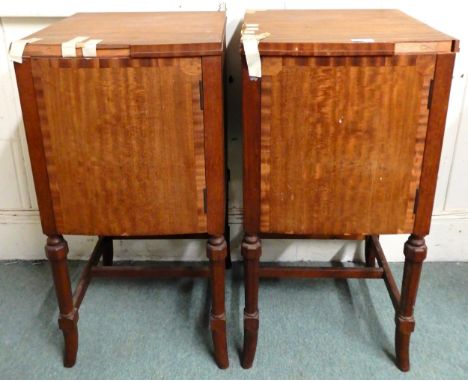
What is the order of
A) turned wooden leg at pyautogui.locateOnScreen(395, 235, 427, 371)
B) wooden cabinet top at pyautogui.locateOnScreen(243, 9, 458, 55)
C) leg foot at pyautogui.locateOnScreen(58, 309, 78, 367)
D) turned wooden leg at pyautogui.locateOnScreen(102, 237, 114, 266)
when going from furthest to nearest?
turned wooden leg at pyautogui.locateOnScreen(102, 237, 114, 266) → leg foot at pyautogui.locateOnScreen(58, 309, 78, 367) → turned wooden leg at pyautogui.locateOnScreen(395, 235, 427, 371) → wooden cabinet top at pyautogui.locateOnScreen(243, 9, 458, 55)

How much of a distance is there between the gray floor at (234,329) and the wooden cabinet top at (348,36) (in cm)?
76

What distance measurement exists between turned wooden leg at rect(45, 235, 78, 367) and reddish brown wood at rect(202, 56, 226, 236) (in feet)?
1.12

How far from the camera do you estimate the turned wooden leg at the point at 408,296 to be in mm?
1161

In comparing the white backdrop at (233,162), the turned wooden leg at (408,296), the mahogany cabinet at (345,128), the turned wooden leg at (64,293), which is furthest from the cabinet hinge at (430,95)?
the turned wooden leg at (64,293)

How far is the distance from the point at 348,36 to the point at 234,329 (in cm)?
81

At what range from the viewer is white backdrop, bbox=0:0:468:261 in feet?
4.69

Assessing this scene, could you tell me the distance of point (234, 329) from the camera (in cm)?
142

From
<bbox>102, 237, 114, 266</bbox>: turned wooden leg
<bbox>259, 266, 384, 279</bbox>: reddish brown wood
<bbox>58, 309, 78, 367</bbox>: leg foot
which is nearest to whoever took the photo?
<bbox>58, 309, 78, 367</bbox>: leg foot

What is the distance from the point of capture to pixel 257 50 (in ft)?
3.18

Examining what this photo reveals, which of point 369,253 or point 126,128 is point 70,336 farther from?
point 369,253

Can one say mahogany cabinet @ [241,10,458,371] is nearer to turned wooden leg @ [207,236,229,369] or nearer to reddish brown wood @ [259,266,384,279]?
turned wooden leg @ [207,236,229,369]

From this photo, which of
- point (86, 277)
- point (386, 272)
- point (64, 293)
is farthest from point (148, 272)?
point (386, 272)

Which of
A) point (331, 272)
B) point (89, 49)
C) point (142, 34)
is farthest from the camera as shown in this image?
point (331, 272)

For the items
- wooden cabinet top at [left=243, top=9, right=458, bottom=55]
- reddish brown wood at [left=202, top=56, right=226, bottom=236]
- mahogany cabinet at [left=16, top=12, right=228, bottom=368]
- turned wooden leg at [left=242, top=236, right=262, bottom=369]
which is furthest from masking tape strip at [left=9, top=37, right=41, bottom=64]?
turned wooden leg at [left=242, top=236, right=262, bottom=369]
